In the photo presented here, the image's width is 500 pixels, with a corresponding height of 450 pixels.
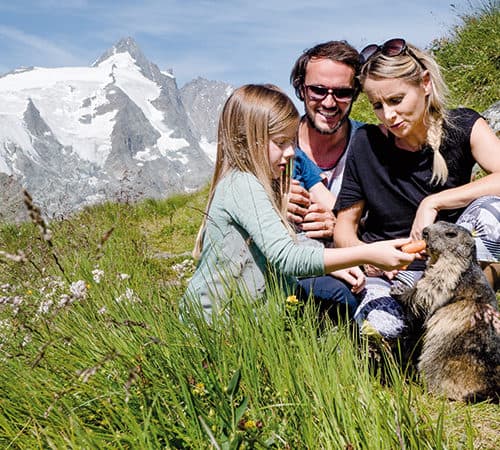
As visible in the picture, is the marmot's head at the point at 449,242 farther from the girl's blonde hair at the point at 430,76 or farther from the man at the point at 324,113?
the man at the point at 324,113

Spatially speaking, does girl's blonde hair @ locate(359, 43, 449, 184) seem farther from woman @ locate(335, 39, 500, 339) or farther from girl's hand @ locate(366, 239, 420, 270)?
girl's hand @ locate(366, 239, 420, 270)

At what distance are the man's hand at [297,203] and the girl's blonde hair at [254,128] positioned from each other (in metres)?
0.51

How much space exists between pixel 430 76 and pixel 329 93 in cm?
97

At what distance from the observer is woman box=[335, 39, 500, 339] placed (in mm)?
3324

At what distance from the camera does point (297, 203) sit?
161 inches

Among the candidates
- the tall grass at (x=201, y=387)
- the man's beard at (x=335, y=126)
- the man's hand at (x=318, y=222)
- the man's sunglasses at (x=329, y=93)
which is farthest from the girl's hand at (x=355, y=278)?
Result: the man's sunglasses at (x=329, y=93)

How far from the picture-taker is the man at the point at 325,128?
3.81m

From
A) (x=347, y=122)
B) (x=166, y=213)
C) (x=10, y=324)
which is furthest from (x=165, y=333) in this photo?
(x=166, y=213)

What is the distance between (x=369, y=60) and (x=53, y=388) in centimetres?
270

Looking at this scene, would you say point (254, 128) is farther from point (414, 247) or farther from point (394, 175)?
point (414, 247)

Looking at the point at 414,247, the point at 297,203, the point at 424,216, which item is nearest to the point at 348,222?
the point at 297,203

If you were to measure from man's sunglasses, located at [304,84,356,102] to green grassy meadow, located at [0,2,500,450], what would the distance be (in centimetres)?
217

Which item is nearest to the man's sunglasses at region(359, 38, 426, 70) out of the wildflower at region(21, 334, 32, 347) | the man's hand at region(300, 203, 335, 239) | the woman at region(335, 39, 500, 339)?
the woman at region(335, 39, 500, 339)

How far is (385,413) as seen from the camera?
1823 mm
